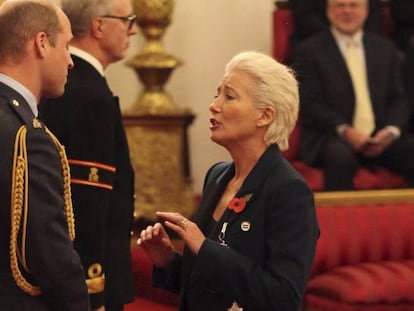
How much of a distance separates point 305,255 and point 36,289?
0.72 m

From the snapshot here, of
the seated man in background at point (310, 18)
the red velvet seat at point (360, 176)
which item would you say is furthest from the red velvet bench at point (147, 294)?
the seated man in background at point (310, 18)

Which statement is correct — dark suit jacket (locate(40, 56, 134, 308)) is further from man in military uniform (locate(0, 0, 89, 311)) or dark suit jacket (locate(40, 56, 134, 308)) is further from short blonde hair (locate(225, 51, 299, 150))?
man in military uniform (locate(0, 0, 89, 311))

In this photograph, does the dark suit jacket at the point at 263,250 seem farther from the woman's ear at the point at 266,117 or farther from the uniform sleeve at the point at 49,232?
the uniform sleeve at the point at 49,232

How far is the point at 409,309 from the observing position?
16.0ft

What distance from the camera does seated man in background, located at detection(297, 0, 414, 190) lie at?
19.1 ft

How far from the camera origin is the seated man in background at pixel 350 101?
5.82 meters

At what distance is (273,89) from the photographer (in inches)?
112

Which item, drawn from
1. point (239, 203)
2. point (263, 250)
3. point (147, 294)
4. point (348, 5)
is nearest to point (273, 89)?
point (239, 203)

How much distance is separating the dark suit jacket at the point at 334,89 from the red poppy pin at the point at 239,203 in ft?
10.1

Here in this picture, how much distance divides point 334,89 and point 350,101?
4.7 inches

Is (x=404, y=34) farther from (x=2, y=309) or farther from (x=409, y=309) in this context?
(x=2, y=309)

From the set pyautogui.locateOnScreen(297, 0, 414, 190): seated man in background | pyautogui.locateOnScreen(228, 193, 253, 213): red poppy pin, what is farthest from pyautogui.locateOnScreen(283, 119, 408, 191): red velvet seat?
pyautogui.locateOnScreen(228, 193, 253, 213): red poppy pin

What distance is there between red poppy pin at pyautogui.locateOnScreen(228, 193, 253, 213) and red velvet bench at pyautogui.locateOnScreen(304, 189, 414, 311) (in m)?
2.13

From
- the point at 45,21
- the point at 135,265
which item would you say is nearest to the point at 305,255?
the point at 45,21
